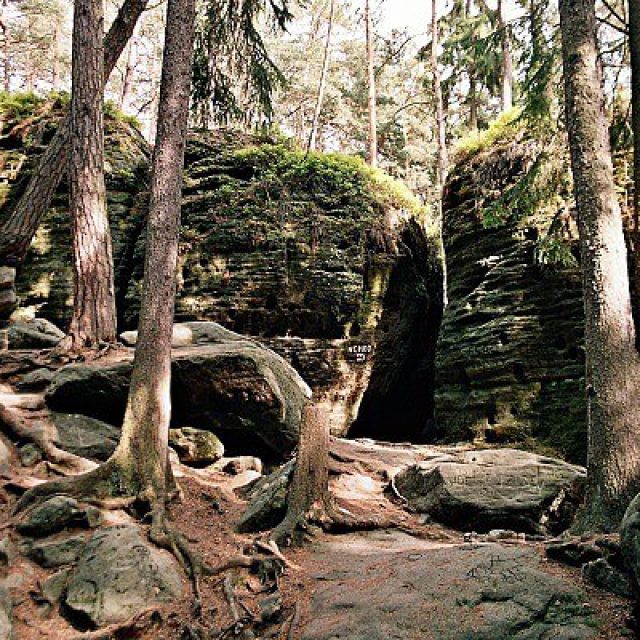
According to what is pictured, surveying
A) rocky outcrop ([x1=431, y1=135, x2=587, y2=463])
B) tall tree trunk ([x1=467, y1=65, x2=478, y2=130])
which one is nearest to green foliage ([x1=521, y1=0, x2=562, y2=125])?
rocky outcrop ([x1=431, y1=135, x2=587, y2=463])

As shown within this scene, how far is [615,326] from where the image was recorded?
568 cm

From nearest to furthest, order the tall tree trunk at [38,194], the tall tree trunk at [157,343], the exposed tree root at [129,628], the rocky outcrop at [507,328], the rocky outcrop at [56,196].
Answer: the exposed tree root at [129,628] → the tall tree trunk at [157,343] → the tall tree trunk at [38,194] → the rocky outcrop at [507,328] → the rocky outcrop at [56,196]

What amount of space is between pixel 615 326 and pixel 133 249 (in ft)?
37.6

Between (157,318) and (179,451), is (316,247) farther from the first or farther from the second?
(157,318)

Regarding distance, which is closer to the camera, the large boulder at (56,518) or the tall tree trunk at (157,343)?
the large boulder at (56,518)

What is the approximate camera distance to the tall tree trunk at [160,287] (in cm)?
587

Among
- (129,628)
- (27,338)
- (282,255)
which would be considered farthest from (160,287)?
(282,255)

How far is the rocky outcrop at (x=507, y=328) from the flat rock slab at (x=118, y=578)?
9.11 metres

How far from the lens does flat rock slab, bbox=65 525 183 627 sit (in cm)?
432

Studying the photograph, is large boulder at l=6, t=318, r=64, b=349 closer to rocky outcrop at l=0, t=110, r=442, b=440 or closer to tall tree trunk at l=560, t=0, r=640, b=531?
rocky outcrop at l=0, t=110, r=442, b=440

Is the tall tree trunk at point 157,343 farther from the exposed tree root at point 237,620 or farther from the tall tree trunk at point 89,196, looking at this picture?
the tall tree trunk at point 89,196

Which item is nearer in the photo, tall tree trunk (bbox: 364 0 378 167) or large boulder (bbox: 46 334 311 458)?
large boulder (bbox: 46 334 311 458)

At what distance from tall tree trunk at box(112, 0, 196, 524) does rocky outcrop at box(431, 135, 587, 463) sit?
7058 millimetres

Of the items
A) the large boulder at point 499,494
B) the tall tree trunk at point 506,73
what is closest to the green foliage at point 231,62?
the large boulder at point 499,494
